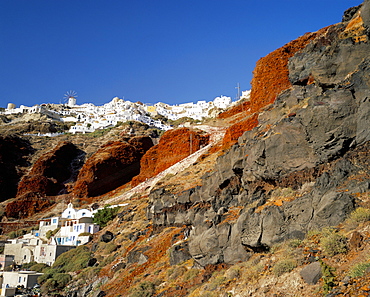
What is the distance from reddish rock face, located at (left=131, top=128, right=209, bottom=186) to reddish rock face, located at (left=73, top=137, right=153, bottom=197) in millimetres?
7966

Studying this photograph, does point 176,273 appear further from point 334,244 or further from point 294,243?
point 334,244

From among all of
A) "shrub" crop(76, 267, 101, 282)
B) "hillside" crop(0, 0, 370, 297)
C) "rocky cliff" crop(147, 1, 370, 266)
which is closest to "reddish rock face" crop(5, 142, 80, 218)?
"hillside" crop(0, 0, 370, 297)

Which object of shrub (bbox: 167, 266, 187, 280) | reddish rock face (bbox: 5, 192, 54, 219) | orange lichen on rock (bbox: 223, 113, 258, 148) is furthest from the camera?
reddish rock face (bbox: 5, 192, 54, 219)

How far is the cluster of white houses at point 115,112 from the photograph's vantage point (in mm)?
117438

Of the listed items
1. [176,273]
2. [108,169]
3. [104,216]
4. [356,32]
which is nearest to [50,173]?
[108,169]

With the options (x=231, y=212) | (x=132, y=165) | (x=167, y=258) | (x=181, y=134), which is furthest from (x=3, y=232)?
(x=231, y=212)

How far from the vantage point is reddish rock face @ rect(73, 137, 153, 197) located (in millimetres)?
62750

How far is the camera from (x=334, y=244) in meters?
11.2

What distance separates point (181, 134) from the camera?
57438mm

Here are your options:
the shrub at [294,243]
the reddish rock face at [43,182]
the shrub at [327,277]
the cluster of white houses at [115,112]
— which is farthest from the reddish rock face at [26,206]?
the shrub at [327,277]

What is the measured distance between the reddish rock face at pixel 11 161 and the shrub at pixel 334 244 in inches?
2566

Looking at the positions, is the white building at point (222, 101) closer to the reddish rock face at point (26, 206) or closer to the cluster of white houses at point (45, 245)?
the reddish rock face at point (26, 206)

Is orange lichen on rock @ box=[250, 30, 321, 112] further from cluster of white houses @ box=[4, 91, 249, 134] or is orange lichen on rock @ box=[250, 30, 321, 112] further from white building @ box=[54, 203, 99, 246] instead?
cluster of white houses @ box=[4, 91, 249, 134]

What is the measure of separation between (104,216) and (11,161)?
40.2 meters
